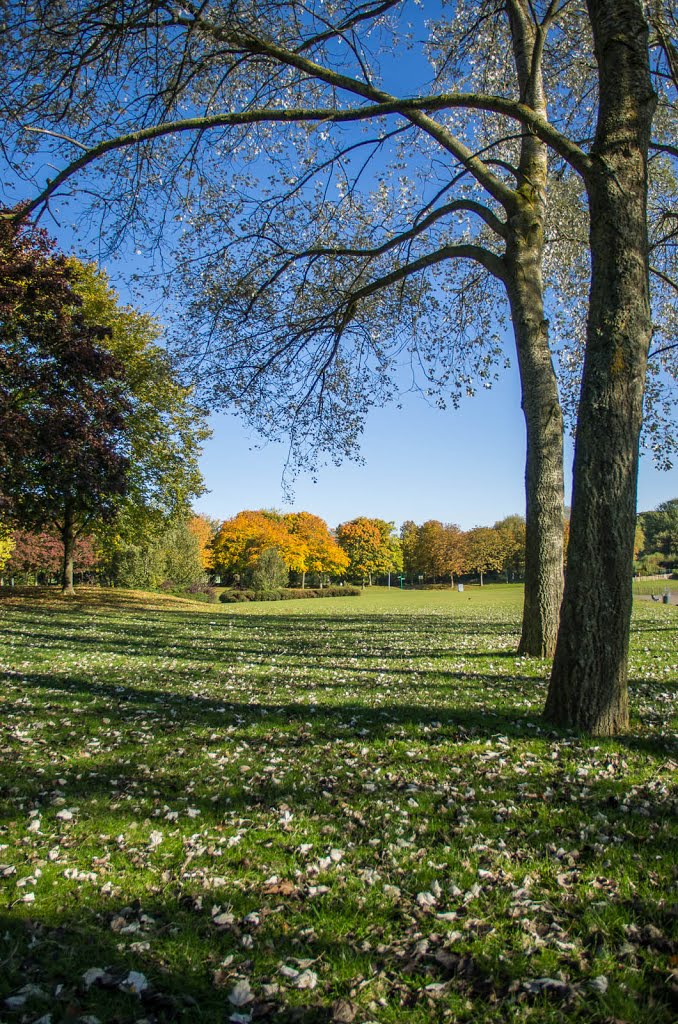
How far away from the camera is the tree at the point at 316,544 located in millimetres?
74750

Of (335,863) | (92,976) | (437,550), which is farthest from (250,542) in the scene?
(92,976)

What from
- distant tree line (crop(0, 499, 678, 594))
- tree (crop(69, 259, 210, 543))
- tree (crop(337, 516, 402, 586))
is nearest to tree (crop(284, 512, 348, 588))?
distant tree line (crop(0, 499, 678, 594))

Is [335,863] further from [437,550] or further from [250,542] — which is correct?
[437,550]

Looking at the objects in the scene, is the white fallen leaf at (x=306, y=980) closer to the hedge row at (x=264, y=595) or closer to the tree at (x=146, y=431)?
the tree at (x=146, y=431)

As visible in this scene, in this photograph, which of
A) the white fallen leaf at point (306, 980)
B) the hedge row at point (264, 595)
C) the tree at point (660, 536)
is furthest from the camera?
the tree at point (660, 536)

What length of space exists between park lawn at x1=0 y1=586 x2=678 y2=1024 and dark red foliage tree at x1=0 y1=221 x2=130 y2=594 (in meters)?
14.2

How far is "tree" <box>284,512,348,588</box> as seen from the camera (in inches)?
2943

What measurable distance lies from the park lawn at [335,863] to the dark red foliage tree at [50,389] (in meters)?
14.2

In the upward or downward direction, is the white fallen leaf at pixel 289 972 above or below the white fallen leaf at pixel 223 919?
above

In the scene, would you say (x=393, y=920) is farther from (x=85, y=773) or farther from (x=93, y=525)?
(x=93, y=525)

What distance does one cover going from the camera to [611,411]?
633cm

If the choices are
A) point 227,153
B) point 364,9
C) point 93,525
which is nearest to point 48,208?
point 227,153

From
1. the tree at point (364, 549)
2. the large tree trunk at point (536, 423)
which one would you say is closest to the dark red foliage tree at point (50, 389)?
the large tree trunk at point (536, 423)

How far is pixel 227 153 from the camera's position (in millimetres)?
9617
